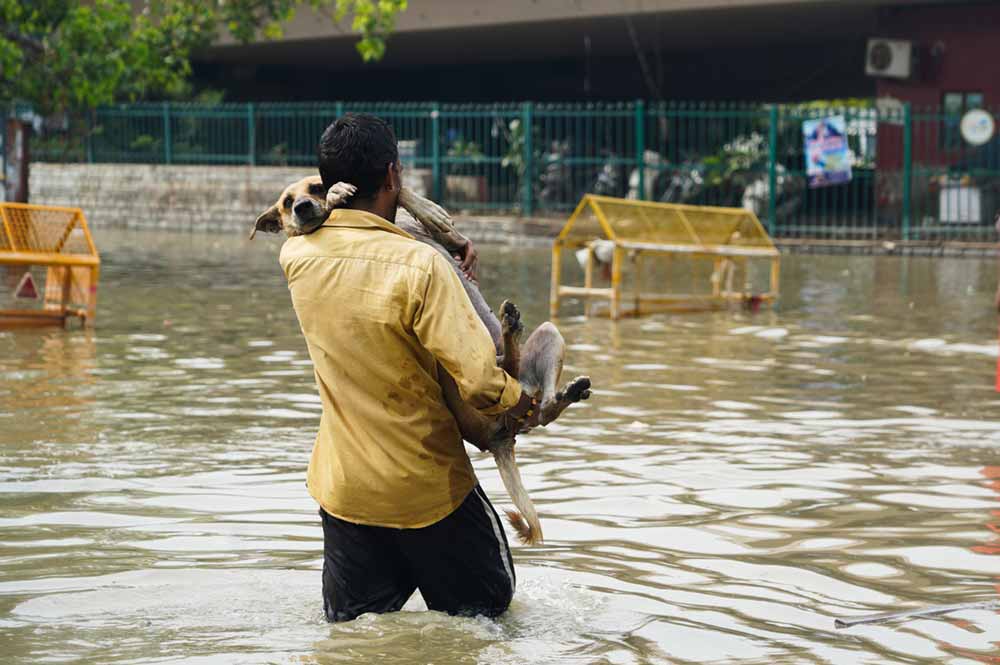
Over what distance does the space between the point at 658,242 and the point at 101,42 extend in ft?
29.0

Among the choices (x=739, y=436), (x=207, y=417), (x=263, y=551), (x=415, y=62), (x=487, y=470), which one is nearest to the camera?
(x=263, y=551)

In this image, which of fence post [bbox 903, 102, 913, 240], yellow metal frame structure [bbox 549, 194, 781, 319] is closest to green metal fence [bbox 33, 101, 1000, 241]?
fence post [bbox 903, 102, 913, 240]

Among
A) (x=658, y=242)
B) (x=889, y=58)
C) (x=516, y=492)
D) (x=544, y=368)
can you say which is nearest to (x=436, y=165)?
(x=889, y=58)

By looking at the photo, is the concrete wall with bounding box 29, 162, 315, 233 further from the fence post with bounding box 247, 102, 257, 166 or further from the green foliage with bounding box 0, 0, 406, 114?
the green foliage with bounding box 0, 0, 406, 114

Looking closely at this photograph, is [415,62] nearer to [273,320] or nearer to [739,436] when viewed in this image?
[273,320]

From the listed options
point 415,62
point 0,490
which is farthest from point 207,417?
point 415,62

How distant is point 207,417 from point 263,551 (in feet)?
10.7

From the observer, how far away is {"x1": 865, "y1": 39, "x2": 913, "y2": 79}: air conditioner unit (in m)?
26.9

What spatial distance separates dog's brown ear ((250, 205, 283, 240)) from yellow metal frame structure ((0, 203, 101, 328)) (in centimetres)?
919

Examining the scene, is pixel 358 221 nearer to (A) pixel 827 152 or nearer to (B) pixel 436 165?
(A) pixel 827 152

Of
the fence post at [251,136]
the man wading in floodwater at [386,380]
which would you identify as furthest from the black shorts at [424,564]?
the fence post at [251,136]

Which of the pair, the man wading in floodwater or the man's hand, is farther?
the man's hand

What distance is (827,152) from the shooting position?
26.0 meters

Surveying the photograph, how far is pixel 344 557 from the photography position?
468 centimetres
